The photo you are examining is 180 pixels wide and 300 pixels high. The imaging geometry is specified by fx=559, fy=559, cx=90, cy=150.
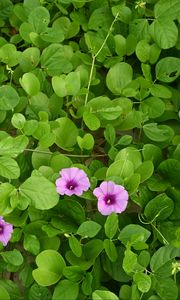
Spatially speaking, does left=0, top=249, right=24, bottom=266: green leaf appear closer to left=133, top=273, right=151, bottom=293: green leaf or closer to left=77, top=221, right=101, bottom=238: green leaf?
left=77, top=221, right=101, bottom=238: green leaf

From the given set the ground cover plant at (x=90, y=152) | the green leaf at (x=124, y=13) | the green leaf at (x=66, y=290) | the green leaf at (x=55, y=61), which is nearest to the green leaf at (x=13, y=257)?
the ground cover plant at (x=90, y=152)

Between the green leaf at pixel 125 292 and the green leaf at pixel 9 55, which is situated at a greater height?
the green leaf at pixel 9 55

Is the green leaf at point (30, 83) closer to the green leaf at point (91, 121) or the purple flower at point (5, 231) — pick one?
the green leaf at point (91, 121)

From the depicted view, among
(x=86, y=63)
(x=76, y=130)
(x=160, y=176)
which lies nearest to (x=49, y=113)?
(x=76, y=130)

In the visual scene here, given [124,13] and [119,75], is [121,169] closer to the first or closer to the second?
[119,75]

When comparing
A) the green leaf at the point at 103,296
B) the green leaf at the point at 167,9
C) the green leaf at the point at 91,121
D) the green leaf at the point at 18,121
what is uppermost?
the green leaf at the point at 167,9

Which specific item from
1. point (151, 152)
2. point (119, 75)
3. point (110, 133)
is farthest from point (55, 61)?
point (151, 152)

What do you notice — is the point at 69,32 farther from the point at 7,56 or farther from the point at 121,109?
the point at 121,109
